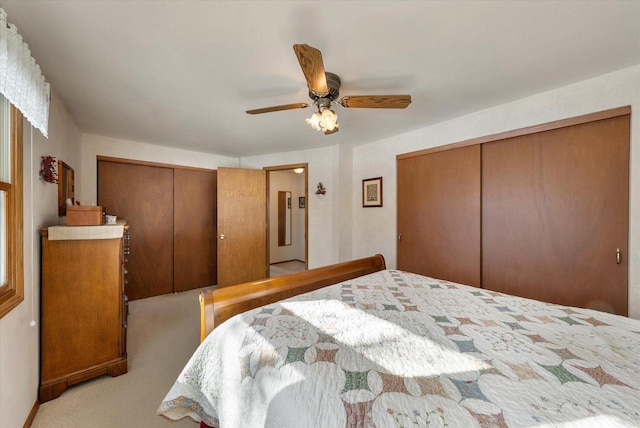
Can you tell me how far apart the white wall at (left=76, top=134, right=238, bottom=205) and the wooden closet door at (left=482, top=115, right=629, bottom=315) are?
3882 millimetres

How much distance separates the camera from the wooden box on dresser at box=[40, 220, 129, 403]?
5.55ft

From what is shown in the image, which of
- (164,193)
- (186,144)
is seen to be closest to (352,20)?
(186,144)

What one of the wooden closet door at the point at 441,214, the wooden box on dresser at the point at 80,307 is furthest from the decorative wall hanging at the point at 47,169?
the wooden closet door at the point at 441,214

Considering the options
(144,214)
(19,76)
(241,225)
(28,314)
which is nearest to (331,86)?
(19,76)

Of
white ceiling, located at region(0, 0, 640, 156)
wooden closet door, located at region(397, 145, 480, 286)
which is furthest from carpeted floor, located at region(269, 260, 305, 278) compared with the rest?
white ceiling, located at region(0, 0, 640, 156)

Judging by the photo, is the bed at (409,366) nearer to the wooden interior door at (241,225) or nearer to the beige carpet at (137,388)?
the beige carpet at (137,388)

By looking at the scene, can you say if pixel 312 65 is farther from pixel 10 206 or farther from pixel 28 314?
pixel 28 314

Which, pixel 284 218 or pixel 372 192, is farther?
pixel 284 218

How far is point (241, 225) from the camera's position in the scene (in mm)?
3928

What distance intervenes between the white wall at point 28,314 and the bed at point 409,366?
2.93 feet

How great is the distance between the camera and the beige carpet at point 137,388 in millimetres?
1524

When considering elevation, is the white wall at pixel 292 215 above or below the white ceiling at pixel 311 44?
below

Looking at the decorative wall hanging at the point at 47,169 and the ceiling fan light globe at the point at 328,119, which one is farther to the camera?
the decorative wall hanging at the point at 47,169

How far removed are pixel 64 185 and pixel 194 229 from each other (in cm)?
174
